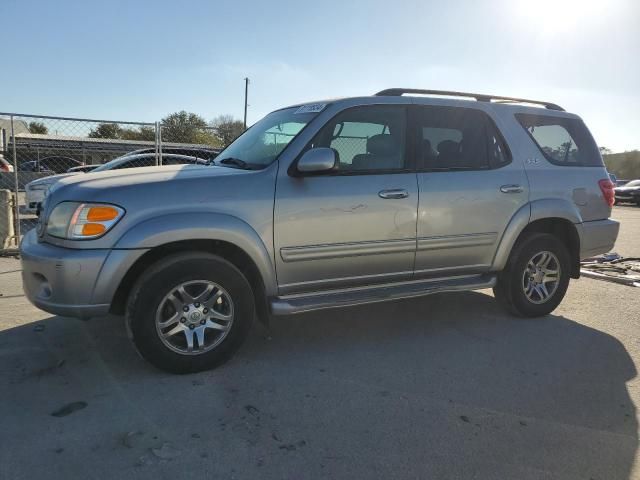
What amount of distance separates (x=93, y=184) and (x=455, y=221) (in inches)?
110

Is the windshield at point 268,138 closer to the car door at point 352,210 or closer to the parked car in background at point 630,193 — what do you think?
the car door at point 352,210

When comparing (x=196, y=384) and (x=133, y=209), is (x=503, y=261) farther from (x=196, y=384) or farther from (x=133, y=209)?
(x=133, y=209)

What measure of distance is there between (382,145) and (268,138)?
3.13 ft

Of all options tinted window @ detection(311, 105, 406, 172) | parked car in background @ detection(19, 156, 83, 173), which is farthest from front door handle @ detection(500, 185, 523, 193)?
parked car in background @ detection(19, 156, 83, 173)

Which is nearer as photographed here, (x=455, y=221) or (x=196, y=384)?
(x=196, y=384)

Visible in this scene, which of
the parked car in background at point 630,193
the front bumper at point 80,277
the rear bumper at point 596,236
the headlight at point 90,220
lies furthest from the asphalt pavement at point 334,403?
the parked car in background at point 630,193

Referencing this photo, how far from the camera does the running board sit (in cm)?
362

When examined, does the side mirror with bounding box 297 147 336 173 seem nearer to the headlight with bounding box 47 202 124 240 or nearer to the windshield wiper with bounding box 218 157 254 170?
the windshield wiper with bounding box 218 157 254 170

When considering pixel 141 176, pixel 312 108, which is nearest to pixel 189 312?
pixel 141 176

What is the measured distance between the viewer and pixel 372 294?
13.0ft

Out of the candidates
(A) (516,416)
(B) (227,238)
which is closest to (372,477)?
(A) (516,416)

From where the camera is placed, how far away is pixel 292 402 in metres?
3.08

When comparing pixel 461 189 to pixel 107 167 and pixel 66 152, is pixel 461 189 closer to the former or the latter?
pixel 107 167

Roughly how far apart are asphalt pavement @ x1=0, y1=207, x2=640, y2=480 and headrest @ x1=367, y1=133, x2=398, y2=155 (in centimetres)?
155
